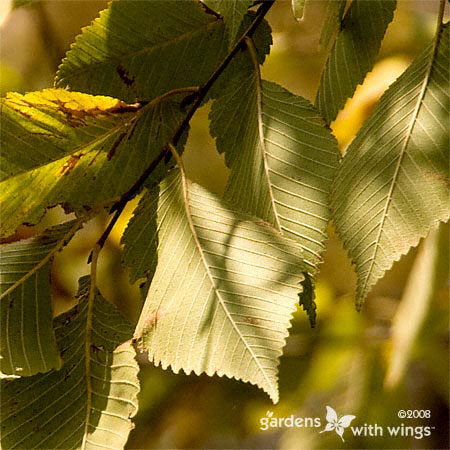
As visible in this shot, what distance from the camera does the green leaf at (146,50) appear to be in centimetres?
37

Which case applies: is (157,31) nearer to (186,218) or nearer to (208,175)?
(186,218)

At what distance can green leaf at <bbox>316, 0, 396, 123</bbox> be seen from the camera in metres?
0.38

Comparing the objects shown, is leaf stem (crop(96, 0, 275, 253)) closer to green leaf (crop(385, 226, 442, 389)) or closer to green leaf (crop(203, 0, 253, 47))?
green leaf (crop(203, 0, 253, 47))

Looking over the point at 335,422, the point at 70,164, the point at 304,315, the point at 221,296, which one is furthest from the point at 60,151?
the point at 304,315

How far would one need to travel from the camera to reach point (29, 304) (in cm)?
33

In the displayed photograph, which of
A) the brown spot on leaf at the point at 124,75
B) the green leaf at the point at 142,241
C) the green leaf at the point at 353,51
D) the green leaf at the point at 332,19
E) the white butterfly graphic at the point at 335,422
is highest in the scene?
the green leaf at the point at 332,19

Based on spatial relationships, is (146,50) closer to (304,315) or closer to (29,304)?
(29,304)

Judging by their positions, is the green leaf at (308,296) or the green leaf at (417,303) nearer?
the green leaf at (308,296)

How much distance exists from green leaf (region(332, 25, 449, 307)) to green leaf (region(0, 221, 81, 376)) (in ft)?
0.45

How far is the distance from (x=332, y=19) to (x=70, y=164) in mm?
168

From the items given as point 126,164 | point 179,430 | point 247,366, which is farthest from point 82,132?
point 179,430

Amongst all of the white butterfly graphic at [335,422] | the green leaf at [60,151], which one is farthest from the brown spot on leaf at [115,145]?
the white butterfly graphic at [335,422]

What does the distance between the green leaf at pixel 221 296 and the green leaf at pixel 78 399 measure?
0.08 feet

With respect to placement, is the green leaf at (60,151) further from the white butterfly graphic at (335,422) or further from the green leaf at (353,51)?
the white butterfly graphic at (335,422)
